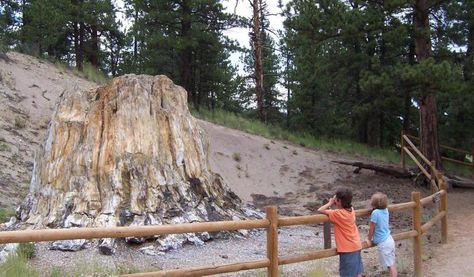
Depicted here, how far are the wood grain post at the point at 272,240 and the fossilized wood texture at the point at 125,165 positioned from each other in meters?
3.98

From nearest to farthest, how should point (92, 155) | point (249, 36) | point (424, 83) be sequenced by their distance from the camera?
point (92, 155), point (424, 83), point (249, 36)

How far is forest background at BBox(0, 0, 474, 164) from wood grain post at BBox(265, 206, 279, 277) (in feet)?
36.3

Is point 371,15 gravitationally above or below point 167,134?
above

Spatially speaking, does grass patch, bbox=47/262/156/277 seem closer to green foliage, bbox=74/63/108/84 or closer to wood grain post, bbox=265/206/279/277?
wood grain post, bbox=265/206/279/277

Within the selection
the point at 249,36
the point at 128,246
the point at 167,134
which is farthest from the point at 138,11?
the point at 128,246

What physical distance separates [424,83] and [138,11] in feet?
57.7

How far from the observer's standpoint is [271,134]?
82.5 feet

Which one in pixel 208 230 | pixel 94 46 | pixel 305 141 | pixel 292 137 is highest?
pixel 94 46

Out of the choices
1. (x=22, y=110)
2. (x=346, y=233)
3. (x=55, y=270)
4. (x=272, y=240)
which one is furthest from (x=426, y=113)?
(x=55, y=270)

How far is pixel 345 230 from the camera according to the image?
6.26m

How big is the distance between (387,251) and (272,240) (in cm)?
200

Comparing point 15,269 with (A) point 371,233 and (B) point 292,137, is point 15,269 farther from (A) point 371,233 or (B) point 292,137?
(B) point 292,137

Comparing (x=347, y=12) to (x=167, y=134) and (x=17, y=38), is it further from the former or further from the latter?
(x=17, y=38)

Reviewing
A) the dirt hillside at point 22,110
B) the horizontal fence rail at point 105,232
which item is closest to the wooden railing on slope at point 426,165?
the dirt hillside at point 22,110
